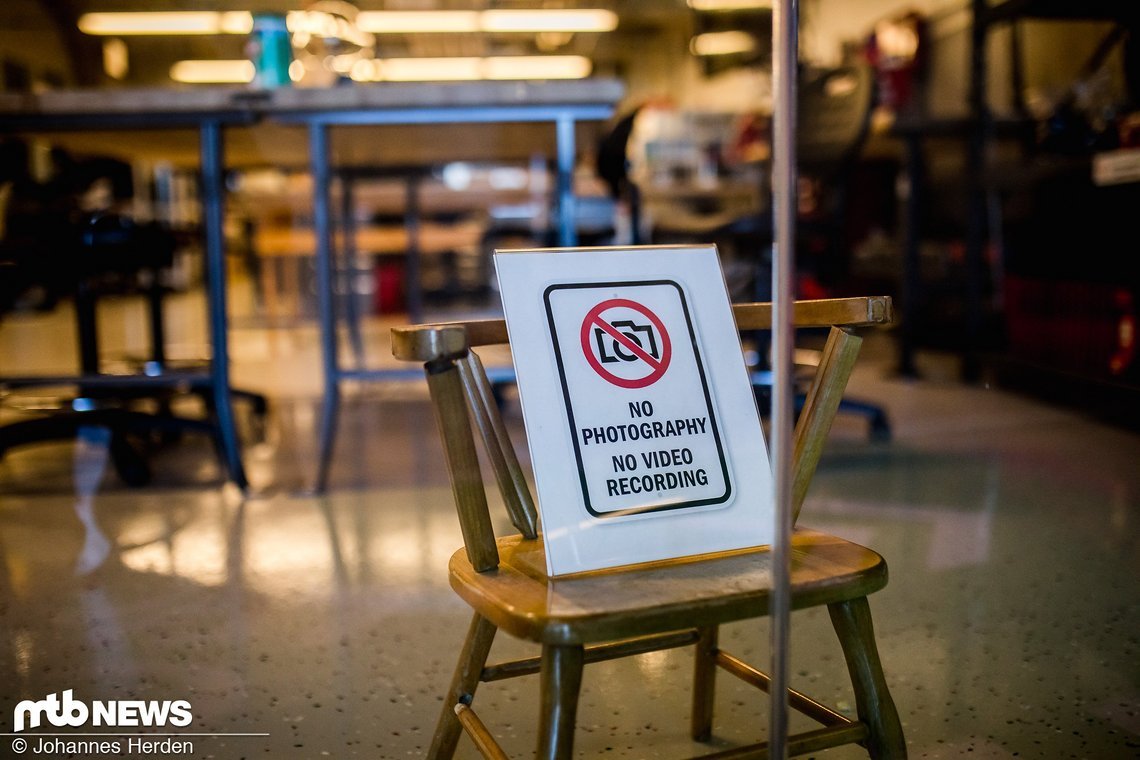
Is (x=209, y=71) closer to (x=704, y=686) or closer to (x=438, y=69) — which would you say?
(x=438, y=69)

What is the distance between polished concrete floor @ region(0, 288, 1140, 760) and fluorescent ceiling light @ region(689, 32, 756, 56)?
5.82m

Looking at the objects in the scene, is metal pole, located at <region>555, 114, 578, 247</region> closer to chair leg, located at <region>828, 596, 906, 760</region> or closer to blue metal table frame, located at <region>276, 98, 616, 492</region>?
blue metal table frame, located at <region>276, 98, 616, 492</region>

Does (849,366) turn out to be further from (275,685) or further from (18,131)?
(18,131)

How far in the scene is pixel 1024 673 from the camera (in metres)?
1.28

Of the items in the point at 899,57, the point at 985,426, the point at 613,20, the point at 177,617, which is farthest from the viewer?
the point at 613,20

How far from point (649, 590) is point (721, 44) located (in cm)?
826

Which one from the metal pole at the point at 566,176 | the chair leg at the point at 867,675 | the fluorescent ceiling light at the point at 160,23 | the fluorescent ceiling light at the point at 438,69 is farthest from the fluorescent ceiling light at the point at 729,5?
the chair leg at the point at 867,675

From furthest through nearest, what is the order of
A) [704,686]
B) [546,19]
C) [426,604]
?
[546,19] → [426,604] → [704,686]

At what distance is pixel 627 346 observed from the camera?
0.90 metres

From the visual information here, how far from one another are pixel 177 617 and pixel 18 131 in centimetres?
136

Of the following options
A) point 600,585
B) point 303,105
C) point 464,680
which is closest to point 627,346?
point 600,585

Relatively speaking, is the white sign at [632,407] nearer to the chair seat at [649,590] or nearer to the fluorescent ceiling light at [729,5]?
the chair seat at [649,590]

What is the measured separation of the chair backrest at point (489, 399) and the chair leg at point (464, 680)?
99 millimetres

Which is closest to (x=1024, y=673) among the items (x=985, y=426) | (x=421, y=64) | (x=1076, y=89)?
(x=985, y=426)
